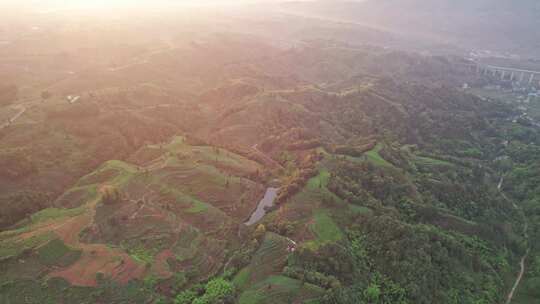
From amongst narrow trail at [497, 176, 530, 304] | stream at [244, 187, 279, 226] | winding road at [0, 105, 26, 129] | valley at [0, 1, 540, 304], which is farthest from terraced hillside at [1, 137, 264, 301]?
narrow trail at [497, 176, 530, 304]

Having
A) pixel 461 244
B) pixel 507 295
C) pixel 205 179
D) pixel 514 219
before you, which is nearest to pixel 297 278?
pixel 205 179

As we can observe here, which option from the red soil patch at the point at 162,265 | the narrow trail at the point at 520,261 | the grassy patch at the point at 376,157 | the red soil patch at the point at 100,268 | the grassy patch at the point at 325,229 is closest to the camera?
the red soil patch at the point at 100,268

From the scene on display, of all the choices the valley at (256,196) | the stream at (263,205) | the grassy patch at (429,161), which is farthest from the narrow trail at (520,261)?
the stream at (263,205)

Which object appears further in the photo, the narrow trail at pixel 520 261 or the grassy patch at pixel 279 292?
the narrow trail at pixel 520 261

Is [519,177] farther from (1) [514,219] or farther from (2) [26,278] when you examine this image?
(2) [26,278]

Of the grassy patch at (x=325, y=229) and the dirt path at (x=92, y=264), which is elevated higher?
the grassy patch at (x=325, y=229)

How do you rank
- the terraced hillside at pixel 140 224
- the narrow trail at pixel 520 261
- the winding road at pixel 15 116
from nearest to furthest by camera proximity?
1. the terraced hillside at pixel 140 224
2. the narrow trail at pixel 520 261
3. the winding road at pixel 15 116

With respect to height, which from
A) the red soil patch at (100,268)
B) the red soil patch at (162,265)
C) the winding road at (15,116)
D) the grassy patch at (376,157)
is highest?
the winding road at (15,116)

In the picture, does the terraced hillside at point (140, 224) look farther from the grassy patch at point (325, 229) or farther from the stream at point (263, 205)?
the grassy patch at point (325, 229)
